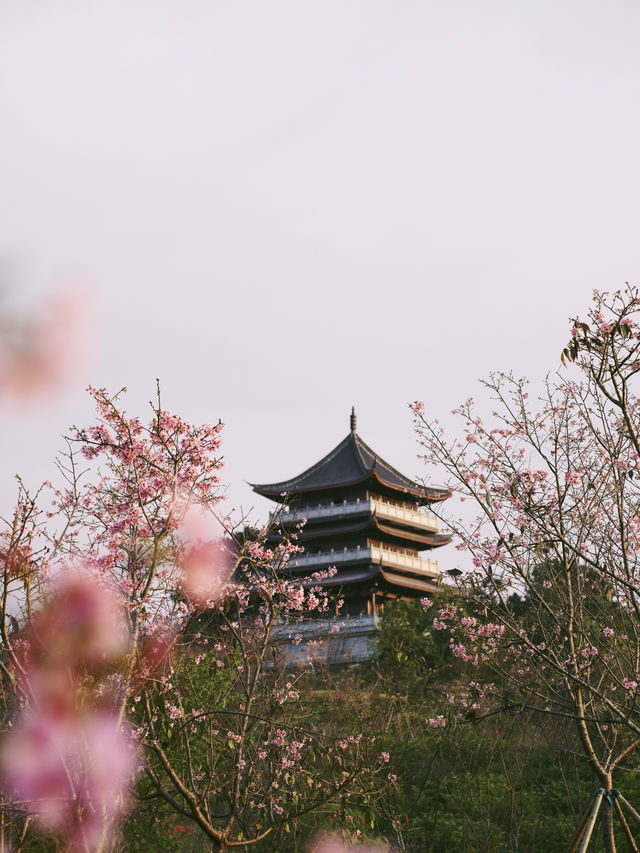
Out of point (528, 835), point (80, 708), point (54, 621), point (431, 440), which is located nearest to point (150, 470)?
point (54, 621)

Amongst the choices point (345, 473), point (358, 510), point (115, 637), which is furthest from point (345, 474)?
point (115, 637)

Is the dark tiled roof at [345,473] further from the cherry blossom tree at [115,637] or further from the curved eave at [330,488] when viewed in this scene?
the cherry blossom tree at [115,637]

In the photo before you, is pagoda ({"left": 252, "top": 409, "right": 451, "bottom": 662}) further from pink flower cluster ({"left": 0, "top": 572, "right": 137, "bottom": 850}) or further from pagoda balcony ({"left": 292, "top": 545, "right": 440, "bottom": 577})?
pink flower cluster ({"left": 0, "top": 572, "right": 137, "bottom": 850})

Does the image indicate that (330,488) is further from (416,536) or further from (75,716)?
(75,716)

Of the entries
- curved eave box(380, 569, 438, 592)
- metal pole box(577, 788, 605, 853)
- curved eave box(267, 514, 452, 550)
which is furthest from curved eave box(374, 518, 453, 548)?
metal pole box(577, 788, 605, 853)

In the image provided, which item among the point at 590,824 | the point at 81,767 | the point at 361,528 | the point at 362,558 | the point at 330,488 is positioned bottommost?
the point at 590,824

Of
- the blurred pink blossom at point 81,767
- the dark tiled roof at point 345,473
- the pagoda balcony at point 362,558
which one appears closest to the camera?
the blurred pink blossom at point 81,767

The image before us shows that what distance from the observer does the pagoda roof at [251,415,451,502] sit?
126 feet

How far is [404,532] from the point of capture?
131 ft

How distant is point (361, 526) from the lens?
37500 millimetres

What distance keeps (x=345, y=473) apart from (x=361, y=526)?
10.0 ft

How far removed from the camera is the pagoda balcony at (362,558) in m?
37.2

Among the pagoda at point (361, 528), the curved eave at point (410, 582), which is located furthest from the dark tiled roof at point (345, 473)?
the curved eave at point (410, 582)

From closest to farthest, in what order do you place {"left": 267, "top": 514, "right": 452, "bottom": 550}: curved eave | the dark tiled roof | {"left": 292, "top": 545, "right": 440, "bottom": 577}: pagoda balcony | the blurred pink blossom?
the blurred pink blossom
{"left": 292, "top": 545, "right": 440, "bottom": 577}: pagoda balcony
{"left": 267, "top": 514, "right": 452, "bottom": 550}: curved eave
the dark tiled roof
